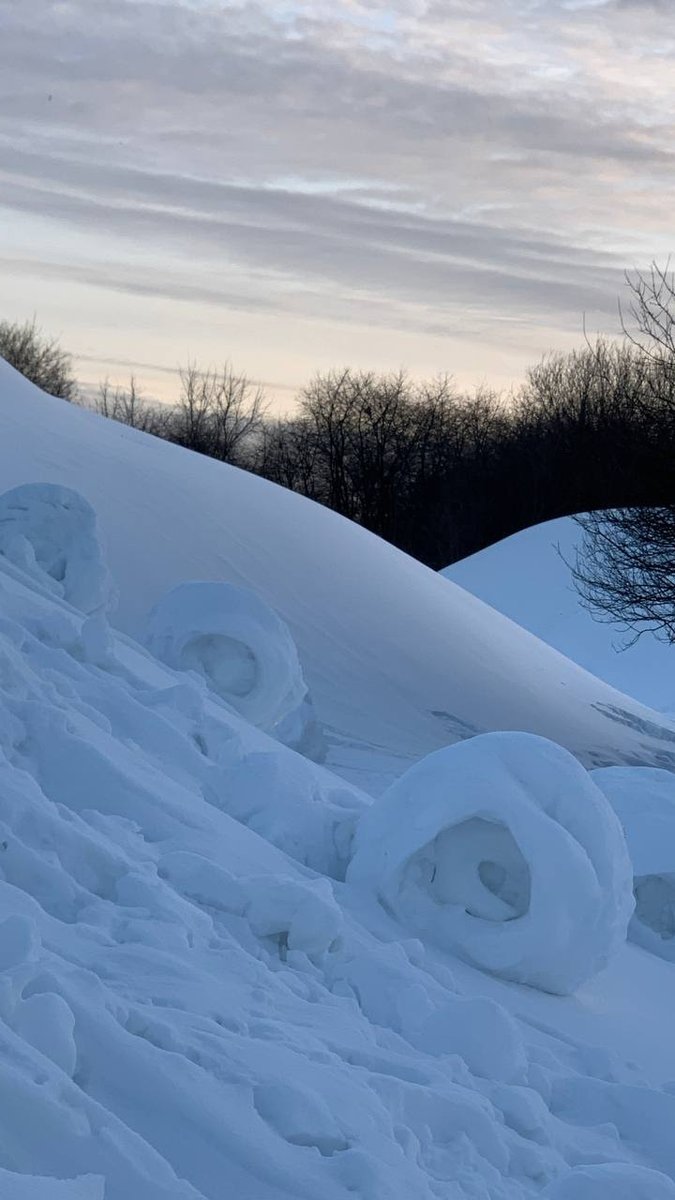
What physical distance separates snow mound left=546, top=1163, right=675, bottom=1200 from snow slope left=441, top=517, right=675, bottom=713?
19882 mm

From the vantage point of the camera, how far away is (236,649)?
8.02m

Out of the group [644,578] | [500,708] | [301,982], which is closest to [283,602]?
[500,708]

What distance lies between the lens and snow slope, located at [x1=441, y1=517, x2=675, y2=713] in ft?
81.1

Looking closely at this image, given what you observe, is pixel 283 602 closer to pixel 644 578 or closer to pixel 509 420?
pixel 644 578

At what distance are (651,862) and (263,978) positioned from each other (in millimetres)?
2871

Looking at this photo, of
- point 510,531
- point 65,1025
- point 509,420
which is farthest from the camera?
point 509,420

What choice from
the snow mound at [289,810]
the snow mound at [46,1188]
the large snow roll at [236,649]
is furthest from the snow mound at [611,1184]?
the large snow roll at [236,649]

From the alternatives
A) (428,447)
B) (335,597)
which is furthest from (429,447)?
(335,597)

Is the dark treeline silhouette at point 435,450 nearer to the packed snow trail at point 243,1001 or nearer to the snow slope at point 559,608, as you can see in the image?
the snow slope at point 559,608

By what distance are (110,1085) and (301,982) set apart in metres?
1.17

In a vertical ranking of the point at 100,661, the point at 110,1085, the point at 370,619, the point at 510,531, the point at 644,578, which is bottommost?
the point at 110,1085

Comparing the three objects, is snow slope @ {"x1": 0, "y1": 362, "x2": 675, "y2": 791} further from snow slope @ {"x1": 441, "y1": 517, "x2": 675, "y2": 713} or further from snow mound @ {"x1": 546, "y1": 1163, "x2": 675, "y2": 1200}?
snow slope @ {"x1": 441, "y1": 517, "x2": 675, "y2": 713}

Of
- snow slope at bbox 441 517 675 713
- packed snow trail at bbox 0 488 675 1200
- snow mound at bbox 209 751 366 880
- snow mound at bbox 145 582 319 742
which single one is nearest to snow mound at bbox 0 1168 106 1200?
packed snow trail at bbox 0 488 675 1200

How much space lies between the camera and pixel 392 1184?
10.2 ft
